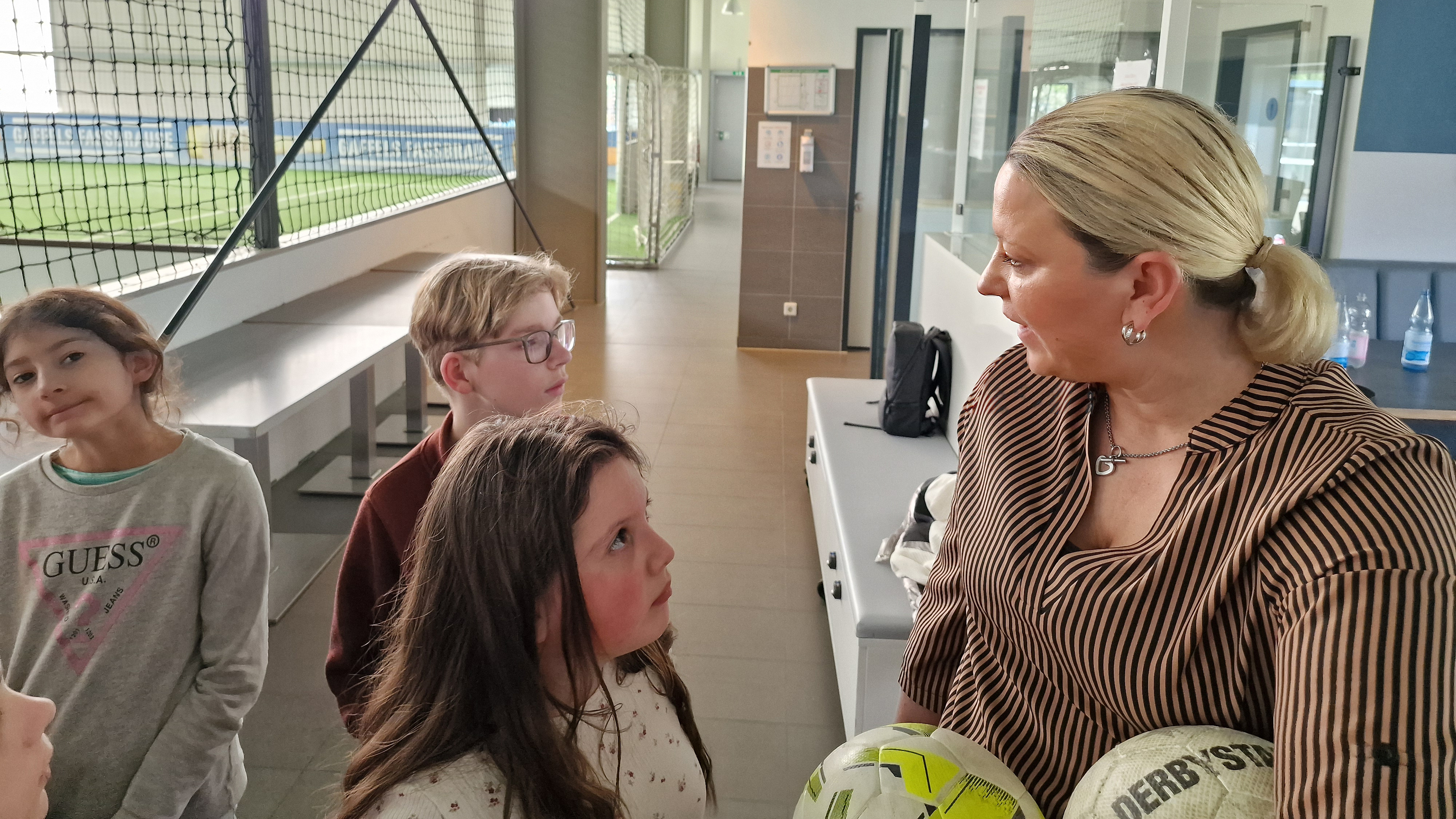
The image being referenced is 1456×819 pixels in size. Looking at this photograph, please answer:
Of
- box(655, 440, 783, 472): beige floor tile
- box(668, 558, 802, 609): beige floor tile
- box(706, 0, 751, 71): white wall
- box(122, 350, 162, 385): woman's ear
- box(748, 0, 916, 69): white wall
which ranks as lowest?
box(668, 558, 802, 609): beige floor tile

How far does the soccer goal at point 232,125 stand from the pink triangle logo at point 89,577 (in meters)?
1.05

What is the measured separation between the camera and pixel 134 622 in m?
1.63

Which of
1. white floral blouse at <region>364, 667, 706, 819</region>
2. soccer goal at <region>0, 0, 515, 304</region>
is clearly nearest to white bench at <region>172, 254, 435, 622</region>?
soccer goal at <region>0, 0, 515, 304</region>

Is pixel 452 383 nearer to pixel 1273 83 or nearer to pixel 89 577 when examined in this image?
pixel 89 577

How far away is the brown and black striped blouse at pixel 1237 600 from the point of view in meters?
0.87

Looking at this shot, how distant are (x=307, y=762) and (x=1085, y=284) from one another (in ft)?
7.14

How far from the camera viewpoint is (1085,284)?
110cm

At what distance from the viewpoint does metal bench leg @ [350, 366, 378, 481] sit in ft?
14.5

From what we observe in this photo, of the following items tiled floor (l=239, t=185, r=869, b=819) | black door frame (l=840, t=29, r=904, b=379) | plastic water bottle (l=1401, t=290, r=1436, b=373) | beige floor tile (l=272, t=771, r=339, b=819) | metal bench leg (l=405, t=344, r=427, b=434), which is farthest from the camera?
black door frame (l=840, t=29, r=904, b=379)

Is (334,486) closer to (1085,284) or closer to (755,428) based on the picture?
(755,428)

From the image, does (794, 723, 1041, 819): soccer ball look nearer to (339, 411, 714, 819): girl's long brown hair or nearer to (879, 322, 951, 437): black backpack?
(339, 411, 714, 819): girl's long brown hair

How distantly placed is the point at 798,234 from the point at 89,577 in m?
5.82

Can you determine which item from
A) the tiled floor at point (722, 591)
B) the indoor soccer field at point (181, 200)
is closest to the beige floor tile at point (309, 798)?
the tiled floor at point (722, 591)

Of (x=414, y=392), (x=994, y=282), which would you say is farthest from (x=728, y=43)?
(x=994, y=282)
